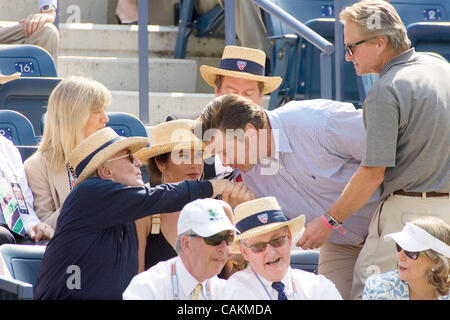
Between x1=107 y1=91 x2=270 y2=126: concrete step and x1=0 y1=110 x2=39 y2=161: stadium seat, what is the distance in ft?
4.35

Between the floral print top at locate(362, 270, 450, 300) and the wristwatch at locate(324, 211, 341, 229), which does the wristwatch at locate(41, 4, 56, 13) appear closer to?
the wristwatch at locate(324, 211, 341, 229)

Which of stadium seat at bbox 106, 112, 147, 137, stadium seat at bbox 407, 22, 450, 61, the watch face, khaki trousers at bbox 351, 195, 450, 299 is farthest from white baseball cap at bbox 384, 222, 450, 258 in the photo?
stadium seat at bbox 407, 22, 450, 61

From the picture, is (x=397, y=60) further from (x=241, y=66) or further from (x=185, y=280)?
(x=241, y=66)

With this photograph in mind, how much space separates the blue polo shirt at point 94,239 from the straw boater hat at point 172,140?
0.44 meters

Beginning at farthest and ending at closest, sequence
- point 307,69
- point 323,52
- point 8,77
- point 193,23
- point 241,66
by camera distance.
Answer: point 193,23 < point 307,69 < point 323,52 < point 8,77 < point 241,66

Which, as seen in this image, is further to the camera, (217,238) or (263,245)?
(263,245)

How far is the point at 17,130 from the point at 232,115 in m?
1.74

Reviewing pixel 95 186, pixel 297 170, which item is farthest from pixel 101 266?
pixel 297 170

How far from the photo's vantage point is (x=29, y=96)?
5410 mm

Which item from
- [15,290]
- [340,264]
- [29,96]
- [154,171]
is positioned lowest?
[340,264]

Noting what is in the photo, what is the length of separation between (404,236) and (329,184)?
0.54 metres

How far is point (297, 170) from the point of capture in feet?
12.0

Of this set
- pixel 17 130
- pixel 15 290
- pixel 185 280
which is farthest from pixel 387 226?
pixel 17 130

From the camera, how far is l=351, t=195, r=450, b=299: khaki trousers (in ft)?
10.9
